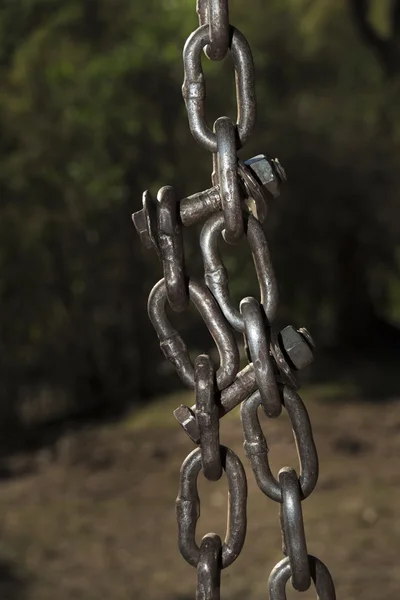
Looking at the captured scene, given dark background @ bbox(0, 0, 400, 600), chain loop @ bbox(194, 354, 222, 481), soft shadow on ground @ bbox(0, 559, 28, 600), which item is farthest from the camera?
dark background @ bbox(0, 0, 400, 600)

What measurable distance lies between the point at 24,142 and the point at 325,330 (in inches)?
92.4

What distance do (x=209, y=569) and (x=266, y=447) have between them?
Answer: 9 cm

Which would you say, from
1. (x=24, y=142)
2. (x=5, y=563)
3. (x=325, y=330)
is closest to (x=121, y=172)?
(x=24, y=142)

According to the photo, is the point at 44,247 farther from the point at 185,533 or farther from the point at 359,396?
the point at 185,533

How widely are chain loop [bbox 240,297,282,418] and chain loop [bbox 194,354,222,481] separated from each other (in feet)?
0.10

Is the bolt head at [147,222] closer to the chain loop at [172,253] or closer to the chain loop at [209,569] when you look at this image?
the chain loop at [172,253]

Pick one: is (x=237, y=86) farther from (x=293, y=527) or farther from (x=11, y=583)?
(x=11, y=583)

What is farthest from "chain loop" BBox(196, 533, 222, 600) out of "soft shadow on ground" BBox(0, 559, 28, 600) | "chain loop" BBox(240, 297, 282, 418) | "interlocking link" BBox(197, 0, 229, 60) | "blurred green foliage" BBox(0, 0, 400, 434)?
"blurred green foliage" BBox(0, 0, 400, 434)

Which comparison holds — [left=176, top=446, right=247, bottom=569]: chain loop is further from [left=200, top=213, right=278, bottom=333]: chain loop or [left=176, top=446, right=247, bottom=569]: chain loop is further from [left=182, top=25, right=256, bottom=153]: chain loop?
[left=182, top=25, right=256, bottom=153]: chain loop

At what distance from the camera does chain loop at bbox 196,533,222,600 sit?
0.59 meters

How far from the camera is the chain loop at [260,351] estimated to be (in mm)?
563

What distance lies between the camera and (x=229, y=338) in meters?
0.59

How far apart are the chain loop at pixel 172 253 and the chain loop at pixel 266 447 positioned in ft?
0.28

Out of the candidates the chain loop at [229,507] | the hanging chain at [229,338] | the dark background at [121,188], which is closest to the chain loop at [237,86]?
the hanging chain at [229,338]
